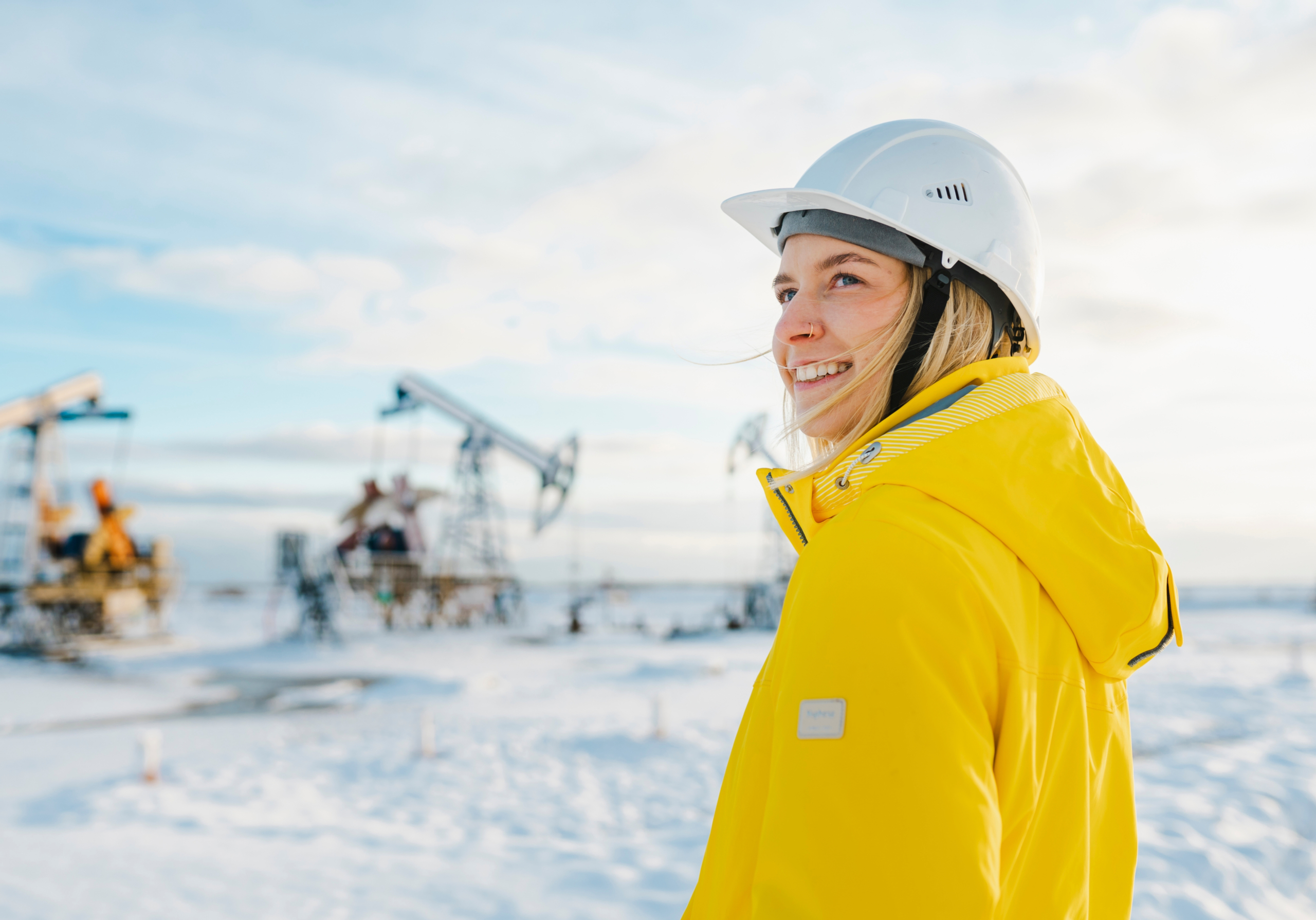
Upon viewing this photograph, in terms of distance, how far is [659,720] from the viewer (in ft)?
37.3

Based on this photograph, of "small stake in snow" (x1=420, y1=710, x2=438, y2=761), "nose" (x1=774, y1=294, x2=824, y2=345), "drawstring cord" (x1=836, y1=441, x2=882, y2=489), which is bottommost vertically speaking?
"small stake in snow" (x1=420, y1=710, x2=438, y2=761)

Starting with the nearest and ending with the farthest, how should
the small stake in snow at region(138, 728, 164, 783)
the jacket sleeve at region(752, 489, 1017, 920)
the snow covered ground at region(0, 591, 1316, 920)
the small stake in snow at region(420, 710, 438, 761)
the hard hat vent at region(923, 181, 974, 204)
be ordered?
the jacket sleeve at region(752, 489, 1017, 920) < the hard hat vent at region(923, 181, 974, 204) < the snow covered ground at region(0, 591, 1316, 920) < the small stake in snow at region(138, 728, 164, 783) < the small stake in snow at region(420, 710, 438, 761)

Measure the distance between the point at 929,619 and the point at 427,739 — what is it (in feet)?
35.4

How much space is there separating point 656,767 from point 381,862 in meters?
4.23

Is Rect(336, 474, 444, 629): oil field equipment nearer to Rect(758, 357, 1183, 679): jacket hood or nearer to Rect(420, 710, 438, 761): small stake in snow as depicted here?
Rect(420, 710, 438, 761): small stake in snow

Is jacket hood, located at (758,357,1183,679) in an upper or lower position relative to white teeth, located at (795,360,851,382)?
lower

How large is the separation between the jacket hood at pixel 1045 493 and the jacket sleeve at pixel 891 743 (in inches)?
2.9

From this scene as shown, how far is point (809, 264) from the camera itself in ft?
5.04

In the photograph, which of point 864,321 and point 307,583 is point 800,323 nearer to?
point 864,321

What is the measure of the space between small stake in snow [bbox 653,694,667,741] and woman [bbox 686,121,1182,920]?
1027 centimetres

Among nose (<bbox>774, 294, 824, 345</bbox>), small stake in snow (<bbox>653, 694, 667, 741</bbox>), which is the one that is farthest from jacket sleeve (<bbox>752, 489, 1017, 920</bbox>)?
small stake in snow (<bbox>653, 694, 667, 741</bbox>)

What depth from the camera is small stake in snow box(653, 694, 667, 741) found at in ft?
37.1

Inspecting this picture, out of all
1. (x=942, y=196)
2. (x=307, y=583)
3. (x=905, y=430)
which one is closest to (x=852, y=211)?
(x=942, y=196)

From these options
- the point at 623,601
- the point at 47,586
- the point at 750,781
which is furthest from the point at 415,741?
the point at 623,601
